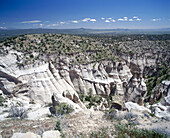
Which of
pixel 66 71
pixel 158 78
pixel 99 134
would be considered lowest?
pixel 158 78

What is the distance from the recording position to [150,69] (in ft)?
148

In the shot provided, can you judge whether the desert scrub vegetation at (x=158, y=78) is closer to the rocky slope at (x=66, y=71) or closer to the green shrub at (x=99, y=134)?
the rocky slope at (x=66, y=71)

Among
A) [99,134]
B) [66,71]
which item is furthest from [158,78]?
[99,134]

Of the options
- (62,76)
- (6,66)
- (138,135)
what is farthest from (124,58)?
(138,135)

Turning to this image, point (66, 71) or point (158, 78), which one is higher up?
point (66, 71)

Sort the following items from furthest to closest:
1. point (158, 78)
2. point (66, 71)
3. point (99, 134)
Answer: point (158, 78) < point (66, 71) < point (99, 134)

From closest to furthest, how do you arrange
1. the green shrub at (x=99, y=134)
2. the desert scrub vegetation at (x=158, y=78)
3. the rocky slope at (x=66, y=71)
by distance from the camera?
the green shrub at (x=99, y=134) → the rocky slope at (x=66, y=71) → the desert scrub vegetation at (x=158, y=78)

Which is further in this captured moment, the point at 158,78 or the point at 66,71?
the point at 158,78

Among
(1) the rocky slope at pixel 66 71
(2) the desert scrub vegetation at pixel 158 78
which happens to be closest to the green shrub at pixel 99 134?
(1) the rocky slope at pixel 66 71

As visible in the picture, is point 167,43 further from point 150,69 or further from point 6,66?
point 6,66

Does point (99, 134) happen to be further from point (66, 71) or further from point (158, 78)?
point (158, 78)

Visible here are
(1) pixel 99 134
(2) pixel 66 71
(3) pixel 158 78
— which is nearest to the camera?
(1) pixel 99 134

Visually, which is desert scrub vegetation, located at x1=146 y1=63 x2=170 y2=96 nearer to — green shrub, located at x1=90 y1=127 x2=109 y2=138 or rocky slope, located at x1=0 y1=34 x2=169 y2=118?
rocky slope, located at x1=0 y1=34 x2=169 y2=118

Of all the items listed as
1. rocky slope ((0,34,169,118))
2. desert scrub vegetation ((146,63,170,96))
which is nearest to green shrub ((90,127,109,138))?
rocky slope ((0,34,169,118))
